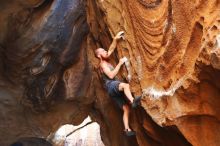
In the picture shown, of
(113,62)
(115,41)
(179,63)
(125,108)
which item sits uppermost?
(115,41)

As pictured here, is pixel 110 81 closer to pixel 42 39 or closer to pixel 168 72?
pixel 168 72

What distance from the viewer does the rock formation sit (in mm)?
4148

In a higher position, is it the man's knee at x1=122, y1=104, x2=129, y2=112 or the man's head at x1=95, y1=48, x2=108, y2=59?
the man's head at x1=95, y1=48, x2=108, y2=59

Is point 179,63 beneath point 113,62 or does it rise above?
beneath

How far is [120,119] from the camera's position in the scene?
6.62 metres

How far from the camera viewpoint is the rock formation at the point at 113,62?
4.15m

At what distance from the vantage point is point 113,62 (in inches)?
253

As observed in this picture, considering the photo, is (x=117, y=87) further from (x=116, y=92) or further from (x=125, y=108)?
(x=125, y=108)

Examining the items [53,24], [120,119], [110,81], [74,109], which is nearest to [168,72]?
[110,81]

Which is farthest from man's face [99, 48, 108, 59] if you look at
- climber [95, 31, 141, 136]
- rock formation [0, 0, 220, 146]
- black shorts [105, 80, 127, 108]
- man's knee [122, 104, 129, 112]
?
man's knee [122, 104, 129, 112]

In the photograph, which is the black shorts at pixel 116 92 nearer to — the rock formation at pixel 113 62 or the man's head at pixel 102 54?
the rock formation at pixel 113 62

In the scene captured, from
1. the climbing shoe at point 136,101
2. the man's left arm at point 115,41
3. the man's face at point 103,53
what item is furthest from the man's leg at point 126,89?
the man's face at point 103,53

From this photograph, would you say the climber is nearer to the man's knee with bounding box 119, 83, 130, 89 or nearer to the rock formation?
the man's knee with bounding box 119, 83, 130, 89

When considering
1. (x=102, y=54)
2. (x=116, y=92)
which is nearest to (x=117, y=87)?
(x=116, y=92)
